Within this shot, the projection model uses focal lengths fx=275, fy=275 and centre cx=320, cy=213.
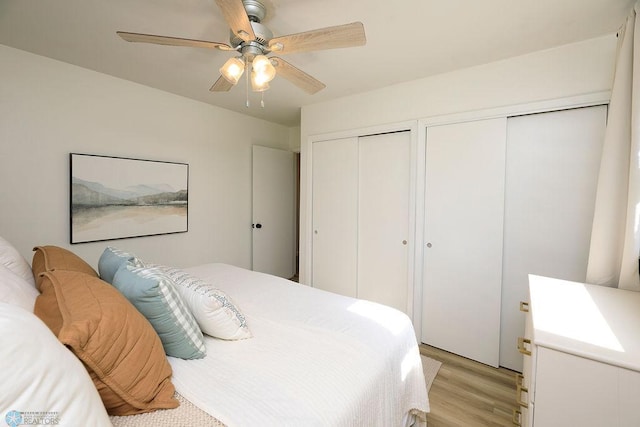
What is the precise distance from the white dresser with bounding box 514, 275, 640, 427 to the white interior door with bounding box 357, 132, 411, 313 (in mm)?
1617

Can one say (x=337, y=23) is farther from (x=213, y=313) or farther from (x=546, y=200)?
(x=546, y=200)

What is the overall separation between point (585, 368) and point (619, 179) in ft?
3.97

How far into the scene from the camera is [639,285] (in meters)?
1.37

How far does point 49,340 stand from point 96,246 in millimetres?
2334

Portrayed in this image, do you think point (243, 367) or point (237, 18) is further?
point (237, 18)

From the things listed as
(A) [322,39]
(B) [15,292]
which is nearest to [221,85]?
(A) [322,39]

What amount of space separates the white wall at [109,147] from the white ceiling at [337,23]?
0.21 meters

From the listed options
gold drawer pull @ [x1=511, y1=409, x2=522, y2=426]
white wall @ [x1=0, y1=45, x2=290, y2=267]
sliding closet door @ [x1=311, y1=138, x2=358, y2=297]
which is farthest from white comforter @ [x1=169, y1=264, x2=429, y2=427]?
white wall @ [x1=0, y1=45, x2=290, y2=267]

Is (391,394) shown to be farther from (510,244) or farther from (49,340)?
(510,244)

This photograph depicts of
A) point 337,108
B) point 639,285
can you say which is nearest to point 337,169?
point 337,108

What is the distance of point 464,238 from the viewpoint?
2.36m
